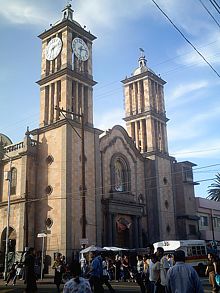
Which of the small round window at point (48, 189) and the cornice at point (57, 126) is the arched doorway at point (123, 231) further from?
the cornice at point (57, 126)

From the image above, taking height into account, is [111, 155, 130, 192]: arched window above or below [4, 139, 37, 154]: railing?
below

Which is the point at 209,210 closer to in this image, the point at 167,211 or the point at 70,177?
the point at 167,211

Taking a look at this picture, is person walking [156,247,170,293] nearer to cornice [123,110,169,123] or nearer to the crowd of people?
the crowd of people

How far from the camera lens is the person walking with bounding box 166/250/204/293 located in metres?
6.46

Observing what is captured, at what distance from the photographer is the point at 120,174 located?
135 ft

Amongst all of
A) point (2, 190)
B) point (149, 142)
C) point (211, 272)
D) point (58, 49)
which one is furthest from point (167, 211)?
point (211, 272)

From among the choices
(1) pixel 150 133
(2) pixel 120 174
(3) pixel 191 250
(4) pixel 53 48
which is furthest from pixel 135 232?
(4) pixel 53 48

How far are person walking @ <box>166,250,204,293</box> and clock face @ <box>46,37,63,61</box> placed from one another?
34.9m

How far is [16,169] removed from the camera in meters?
36.8

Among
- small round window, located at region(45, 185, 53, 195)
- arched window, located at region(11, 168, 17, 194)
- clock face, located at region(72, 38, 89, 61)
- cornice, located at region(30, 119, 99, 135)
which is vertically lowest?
small round window, located at region(45, 185, 53, 195)

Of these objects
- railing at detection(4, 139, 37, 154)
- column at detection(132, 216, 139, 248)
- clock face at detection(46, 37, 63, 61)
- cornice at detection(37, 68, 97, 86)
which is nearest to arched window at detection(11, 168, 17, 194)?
railing at detection(4, 139, 37, 154)

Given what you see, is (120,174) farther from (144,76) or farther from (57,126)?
(144,76)

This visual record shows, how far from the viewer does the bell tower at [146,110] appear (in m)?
46.6

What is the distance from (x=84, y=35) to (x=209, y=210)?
100ft
